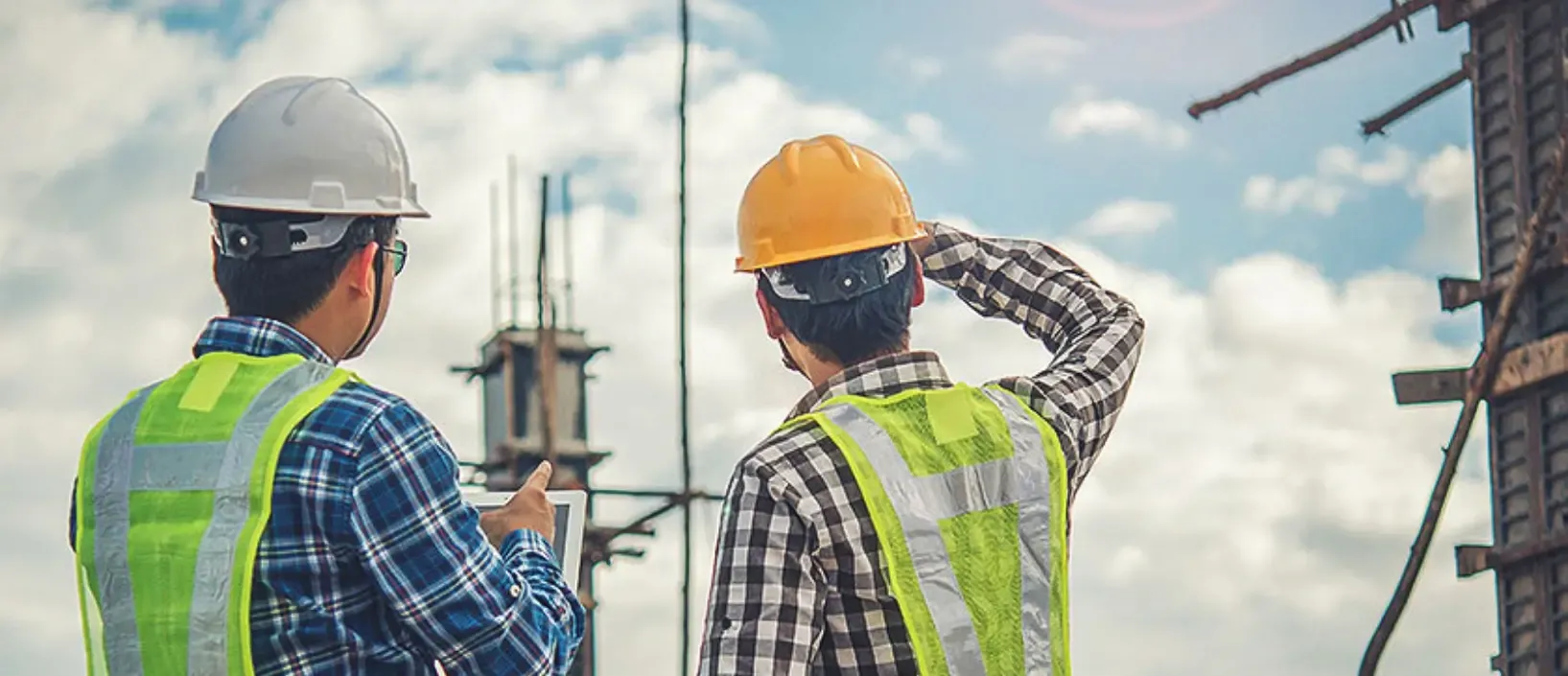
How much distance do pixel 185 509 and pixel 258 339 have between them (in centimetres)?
32

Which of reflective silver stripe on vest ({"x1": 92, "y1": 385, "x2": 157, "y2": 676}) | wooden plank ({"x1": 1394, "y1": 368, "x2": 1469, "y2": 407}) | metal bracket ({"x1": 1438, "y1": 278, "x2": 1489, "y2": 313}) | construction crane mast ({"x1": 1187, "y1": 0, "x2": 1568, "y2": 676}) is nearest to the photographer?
reflective silver stripe on vest ({"x1": 92, "y1": 385, "x2": 157, "y2": 676})

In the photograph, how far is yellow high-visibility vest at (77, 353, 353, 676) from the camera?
3.37 m

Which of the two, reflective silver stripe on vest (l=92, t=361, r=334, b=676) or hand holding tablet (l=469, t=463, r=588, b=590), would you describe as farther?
hand holding tablet (l=469, t=463, r=588, b=590)

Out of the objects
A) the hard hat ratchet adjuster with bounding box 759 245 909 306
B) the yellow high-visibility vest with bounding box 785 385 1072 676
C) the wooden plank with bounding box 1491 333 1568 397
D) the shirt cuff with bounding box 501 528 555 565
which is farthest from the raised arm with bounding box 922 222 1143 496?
the wooden plank with bounding box 1491 333 1568 397

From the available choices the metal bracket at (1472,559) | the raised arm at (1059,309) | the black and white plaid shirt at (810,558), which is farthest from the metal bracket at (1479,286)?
the black and white plaid shirt at (810,558)

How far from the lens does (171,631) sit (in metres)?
3.43

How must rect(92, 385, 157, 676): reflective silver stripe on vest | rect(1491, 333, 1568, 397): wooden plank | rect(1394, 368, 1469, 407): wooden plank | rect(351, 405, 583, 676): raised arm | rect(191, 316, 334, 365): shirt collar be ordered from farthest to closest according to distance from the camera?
rect(1394, 368, 1469, 407): wooden plank → rect(1491, 333, 1568, 397): wooden plank → rect(191, 316, 334, 365): shirt collar → rect(92, 385, 157, 676): reflective silver stripe on vest → rect(351, 405, 583, 676): raised arm

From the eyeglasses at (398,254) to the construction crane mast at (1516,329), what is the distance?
10.5 m

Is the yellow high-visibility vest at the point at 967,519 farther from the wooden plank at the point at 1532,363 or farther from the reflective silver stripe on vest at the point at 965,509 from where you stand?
the wooden plank at the point at 1532,363

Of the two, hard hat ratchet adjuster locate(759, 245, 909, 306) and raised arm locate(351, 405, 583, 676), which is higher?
hard hat ratchet adjuster locate(759, 245, 909, 306)

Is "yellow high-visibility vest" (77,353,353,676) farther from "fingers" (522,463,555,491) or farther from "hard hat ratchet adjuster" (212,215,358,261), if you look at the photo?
"fingers" (522,463,555,491)

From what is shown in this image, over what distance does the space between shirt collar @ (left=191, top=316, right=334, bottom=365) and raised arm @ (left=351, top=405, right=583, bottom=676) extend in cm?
26

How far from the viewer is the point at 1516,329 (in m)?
14.2

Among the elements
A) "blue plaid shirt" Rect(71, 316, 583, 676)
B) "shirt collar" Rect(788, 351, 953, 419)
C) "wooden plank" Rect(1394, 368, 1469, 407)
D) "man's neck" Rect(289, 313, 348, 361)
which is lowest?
"blue plaid shirt" Rect(71, 316, 583, 676)
